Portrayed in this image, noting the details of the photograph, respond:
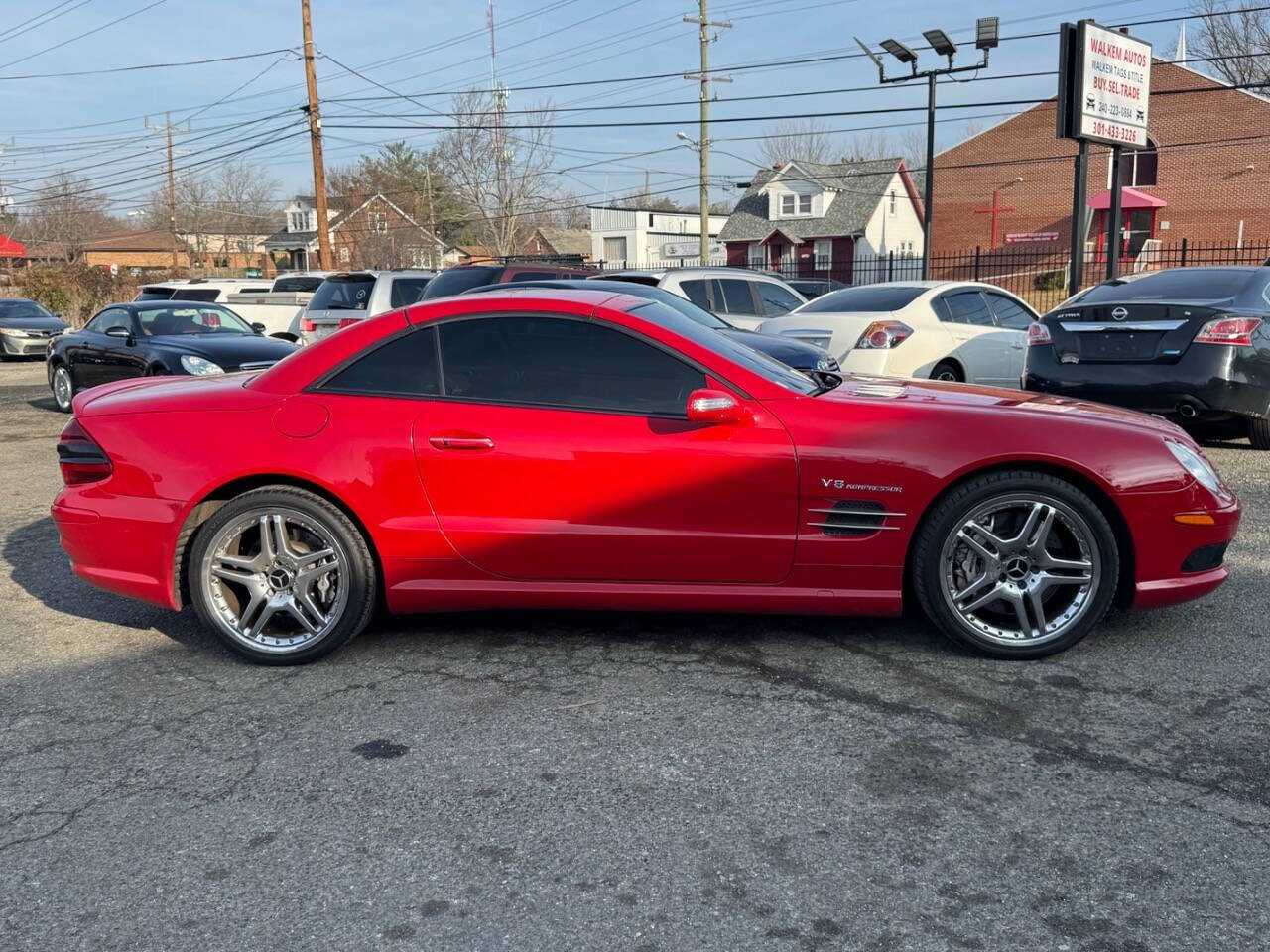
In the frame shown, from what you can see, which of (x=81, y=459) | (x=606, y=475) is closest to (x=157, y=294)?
(x=81, y=459)

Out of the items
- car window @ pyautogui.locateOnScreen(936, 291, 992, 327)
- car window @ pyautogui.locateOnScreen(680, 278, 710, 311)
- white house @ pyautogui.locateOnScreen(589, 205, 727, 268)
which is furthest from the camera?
white house @ pyautogui.locateOnScreen(589, 205, 727, 268)

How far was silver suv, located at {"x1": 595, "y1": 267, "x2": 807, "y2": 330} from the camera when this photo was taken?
12266 millimetres

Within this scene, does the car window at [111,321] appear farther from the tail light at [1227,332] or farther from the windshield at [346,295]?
the tail light at [1227,332]

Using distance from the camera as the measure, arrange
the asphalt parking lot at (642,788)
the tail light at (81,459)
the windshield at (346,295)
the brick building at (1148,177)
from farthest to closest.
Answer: the brick building at (1148,177) < the windshield at (346,295) < the tail light at (81,459) < the asphalt parking lot at (642,788)

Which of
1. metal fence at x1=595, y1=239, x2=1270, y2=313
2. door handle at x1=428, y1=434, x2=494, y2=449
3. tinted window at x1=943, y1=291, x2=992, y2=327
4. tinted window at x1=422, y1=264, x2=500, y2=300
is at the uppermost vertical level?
metal fence at x1=595, y1=239, x2=1270, y2=313

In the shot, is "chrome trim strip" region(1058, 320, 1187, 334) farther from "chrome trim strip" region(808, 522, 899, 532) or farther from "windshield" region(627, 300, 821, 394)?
"chrome trim strip" region(808, 522, 899, 532)

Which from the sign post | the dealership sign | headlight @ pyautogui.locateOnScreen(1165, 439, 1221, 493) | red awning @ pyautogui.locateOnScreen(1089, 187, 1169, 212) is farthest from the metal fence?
headlight @ pyautogui.locateOnScreen(1165, 439, 1221, 493)

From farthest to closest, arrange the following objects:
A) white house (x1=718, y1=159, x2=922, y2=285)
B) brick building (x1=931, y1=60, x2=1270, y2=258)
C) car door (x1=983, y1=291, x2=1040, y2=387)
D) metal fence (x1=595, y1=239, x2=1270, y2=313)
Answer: white house (x1=718, y1=159, x2=922, y2=285), brick building (x1=931, y1=60, x2=1270, y2=258), metal fence (x1=595, y1=239, x2=1270, y2=313), car door (x1=983, y1=291, x2=1040, y2=387)

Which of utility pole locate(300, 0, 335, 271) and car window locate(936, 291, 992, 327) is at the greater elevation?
utility pole locate(300, 0, 335, 271)

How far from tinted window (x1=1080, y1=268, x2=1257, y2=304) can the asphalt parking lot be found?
15.0ft

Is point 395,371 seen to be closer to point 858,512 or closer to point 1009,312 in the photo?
point 858,512

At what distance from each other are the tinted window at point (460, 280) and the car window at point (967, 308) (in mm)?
5065

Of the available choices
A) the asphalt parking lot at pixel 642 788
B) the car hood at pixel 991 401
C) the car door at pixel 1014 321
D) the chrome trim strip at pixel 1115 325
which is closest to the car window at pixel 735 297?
the car door at pixel 1014 321

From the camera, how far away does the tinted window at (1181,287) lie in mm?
8719
